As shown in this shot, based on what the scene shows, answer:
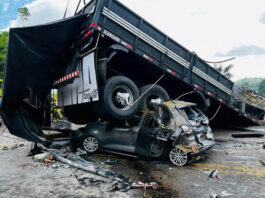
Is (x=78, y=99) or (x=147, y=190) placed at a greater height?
(x=78, y=99)

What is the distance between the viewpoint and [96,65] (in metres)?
5.55

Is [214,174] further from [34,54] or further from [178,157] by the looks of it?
[34,54]

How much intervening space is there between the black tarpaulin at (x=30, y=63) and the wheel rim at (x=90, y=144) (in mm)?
1162

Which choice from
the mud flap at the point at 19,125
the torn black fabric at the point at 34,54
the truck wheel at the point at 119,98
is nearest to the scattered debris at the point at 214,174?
the truck wheel at the point at 119,98

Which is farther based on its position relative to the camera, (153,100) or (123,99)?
(153,100)

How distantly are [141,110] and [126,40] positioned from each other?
212cm

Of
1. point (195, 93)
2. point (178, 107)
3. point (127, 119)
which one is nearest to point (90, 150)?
point (127, 119)

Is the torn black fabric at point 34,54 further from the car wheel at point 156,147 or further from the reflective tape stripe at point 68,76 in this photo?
the car wheel at point 156,147

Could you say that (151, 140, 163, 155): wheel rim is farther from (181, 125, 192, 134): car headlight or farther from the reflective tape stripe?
the reflective tape stripe

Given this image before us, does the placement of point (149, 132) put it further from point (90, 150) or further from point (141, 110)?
point (90, 150)

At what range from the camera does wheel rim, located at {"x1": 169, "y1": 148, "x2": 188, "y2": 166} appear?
4871 mm

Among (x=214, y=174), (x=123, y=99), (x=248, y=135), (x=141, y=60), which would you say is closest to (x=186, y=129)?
(x=214, y=174)

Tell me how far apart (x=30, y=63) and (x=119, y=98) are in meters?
2.46

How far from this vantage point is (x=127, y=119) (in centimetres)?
604
